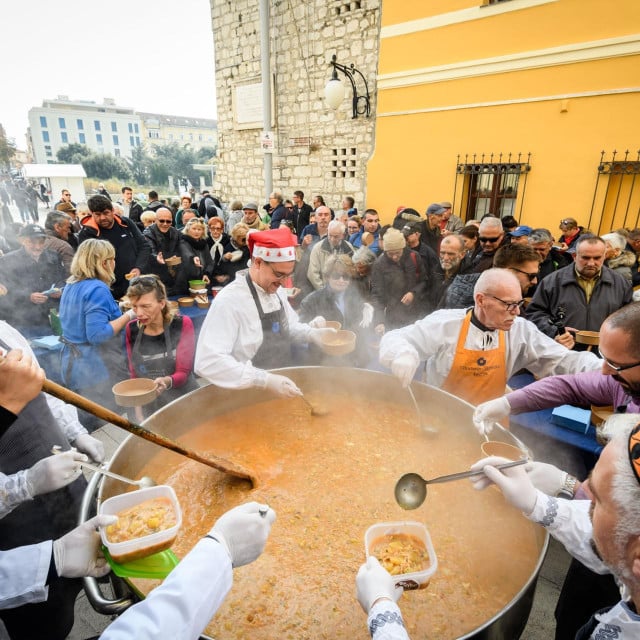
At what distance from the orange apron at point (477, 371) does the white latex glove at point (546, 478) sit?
3.13 feet

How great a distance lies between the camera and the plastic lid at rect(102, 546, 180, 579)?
4.35 feet

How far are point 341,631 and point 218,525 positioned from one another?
0.61 metres

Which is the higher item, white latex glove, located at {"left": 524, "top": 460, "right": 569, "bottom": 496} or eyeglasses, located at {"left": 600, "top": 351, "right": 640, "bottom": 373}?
eyeglasses, located at {"left": 600, "top": 351, "right": 640, "bottom": 373}

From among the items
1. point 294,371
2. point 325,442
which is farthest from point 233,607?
point 294,371

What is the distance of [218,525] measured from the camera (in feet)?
4.23

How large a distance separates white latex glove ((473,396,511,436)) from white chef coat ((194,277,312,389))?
1.23m

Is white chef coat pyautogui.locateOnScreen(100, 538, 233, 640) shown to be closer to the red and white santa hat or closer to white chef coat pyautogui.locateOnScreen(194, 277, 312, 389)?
white chef coat pyautogui.locateOnScreen(194, 277, 312, 389)

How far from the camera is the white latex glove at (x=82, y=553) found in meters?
1.39

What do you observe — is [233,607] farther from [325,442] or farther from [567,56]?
[567,56]

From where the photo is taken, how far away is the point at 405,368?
7.93 feet

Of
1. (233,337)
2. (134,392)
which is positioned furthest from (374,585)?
(134,392)

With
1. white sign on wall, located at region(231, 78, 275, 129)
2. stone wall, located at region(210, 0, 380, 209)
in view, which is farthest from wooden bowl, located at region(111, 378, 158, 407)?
white sign on wall, located at region(231, 78, 275, 129)

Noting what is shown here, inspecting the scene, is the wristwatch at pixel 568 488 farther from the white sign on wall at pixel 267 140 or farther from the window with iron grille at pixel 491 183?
the white sign on wall at pixel 267 140

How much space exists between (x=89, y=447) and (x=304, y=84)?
37.1 feet
